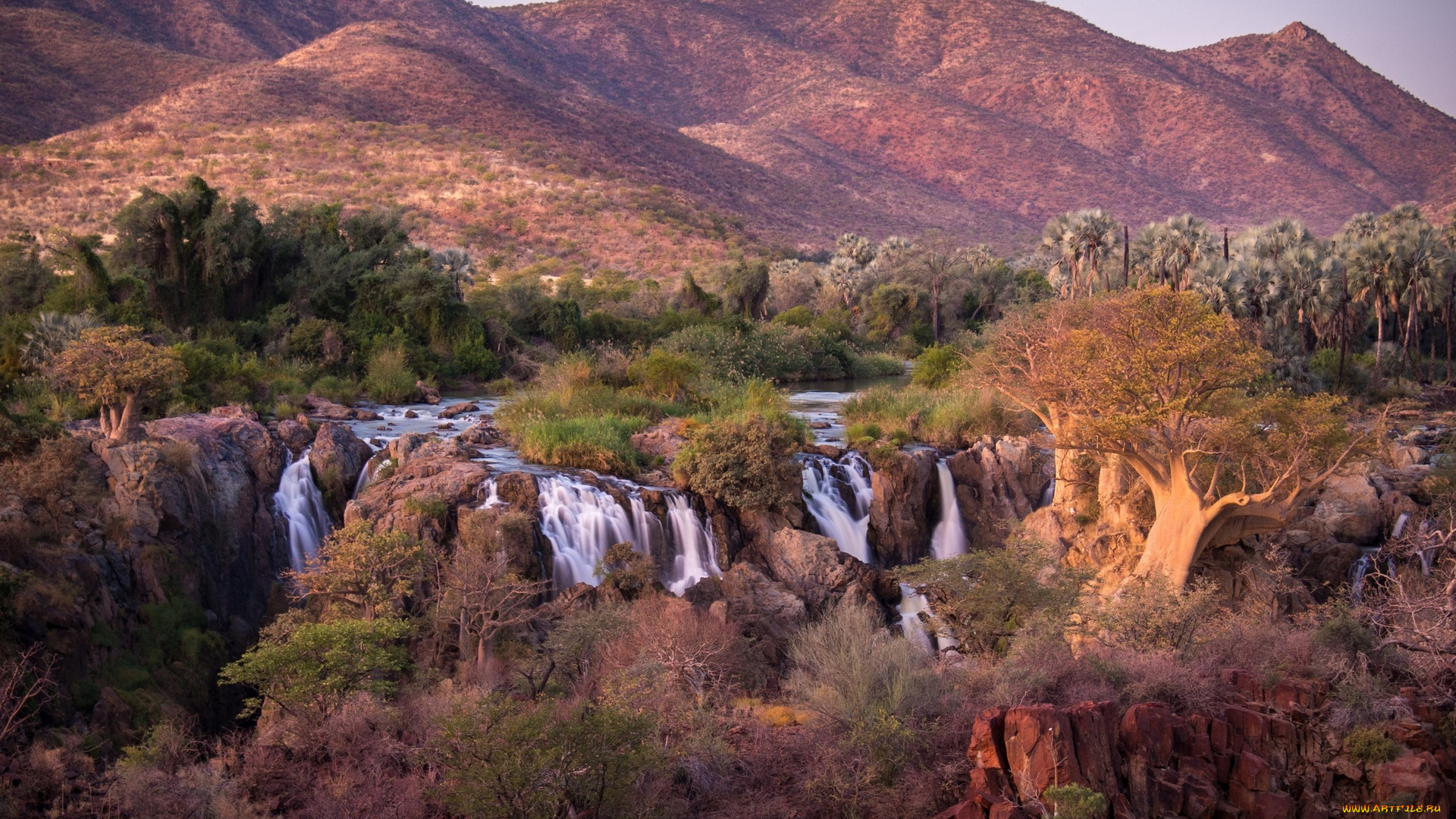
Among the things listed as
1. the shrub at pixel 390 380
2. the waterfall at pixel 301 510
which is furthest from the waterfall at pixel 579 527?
the shrub at pixel 390 380

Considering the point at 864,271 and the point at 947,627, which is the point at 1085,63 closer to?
the point at 864,271

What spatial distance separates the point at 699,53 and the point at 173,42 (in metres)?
95.1

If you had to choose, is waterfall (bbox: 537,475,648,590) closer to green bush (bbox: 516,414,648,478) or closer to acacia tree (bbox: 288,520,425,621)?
green bush (bbox: 516,414,648,478)

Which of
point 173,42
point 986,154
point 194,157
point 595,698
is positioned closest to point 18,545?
point 595,698

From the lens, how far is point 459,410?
29844 mm

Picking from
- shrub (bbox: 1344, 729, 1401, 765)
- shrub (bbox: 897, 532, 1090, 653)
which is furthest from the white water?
shrub (bbox: 1344, 729, 1401, 765)

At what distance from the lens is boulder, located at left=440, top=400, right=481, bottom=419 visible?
29.3m

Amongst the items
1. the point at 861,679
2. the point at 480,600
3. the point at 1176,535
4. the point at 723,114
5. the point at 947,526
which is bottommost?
the point at 947,526

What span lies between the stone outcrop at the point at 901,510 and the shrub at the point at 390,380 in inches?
669

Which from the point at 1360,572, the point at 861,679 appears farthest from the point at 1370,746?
the point at 1360,572

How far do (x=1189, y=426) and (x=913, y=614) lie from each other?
20.5ft

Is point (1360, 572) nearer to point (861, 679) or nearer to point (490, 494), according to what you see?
point (861, 679)

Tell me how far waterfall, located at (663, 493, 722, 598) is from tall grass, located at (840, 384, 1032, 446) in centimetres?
625

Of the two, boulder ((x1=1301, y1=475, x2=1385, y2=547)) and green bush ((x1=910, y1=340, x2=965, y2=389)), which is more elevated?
green bush ((x1=910, y1=340, x2=965, y2=389))
